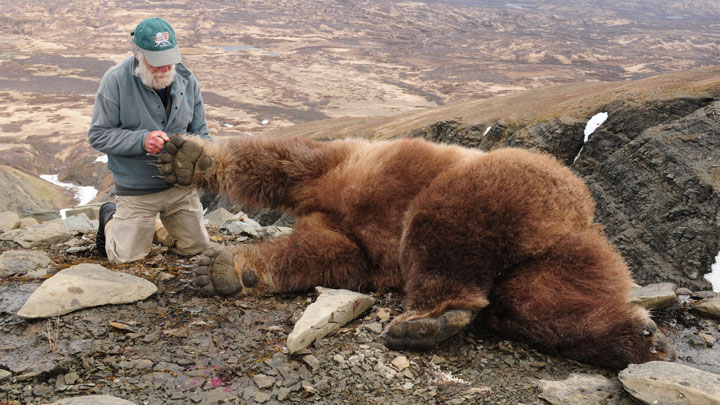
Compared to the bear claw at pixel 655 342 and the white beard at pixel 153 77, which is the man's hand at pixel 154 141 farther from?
the bear claw at pixel 655 342

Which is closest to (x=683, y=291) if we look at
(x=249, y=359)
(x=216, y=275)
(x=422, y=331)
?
(x=422, y=331)

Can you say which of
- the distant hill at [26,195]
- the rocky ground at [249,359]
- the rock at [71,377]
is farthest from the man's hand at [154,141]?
the distant hill at [26,195]

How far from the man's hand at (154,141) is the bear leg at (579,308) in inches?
105

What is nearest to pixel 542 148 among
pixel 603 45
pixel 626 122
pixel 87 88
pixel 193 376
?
pixel 626 122

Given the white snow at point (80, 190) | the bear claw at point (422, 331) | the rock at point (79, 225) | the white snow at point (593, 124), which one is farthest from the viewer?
the white snow at point (80, 190)

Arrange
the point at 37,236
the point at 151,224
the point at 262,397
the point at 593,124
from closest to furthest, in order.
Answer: the point at 262,397, the point at 151,224, the point at 37,236, the point at 593,124

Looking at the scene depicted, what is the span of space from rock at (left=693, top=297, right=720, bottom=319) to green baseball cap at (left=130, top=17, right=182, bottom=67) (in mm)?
4263

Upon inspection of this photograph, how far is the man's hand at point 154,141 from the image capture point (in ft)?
13.8

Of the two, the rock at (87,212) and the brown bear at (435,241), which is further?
the rock at (87,212)

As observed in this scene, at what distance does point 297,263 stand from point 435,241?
1.10 m

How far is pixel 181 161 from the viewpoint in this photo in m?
4.18

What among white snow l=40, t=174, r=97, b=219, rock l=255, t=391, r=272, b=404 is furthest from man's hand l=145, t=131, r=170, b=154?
white snow l=40, t=174, r=97, b=219

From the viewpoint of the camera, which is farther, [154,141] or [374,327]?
[154,141]

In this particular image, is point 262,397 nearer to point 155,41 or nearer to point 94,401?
point 94,401
